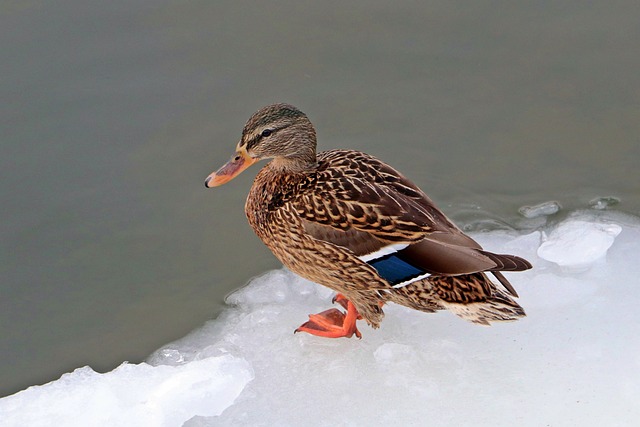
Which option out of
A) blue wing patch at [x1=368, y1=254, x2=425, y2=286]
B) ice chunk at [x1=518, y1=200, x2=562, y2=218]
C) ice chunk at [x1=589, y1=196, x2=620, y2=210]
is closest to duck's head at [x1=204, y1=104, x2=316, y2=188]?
blue wing patch at [x1=368, y1=254, x2=425, y2=286]

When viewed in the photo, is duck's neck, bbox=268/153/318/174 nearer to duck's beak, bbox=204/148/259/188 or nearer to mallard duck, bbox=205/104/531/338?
mallard duck, bbox=205/104/531/338

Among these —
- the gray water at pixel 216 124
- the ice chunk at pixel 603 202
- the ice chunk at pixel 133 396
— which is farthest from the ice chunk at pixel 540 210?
the ice chunk at pixel 133 396

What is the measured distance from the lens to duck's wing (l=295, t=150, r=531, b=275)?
11.6 feet

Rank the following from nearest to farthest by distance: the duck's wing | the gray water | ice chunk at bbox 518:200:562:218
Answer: the duck's wing
the gray water
ice chunk at bbox 518:200:562:218

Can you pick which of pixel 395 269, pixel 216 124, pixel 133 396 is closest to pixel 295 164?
pixel 395 269

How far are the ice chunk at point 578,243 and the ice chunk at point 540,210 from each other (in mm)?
138

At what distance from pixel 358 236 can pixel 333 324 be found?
1.81 feet

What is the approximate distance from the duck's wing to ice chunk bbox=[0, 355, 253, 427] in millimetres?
753

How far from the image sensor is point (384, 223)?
11.8ft

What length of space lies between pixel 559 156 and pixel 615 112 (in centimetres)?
48

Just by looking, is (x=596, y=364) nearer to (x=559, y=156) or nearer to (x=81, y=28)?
(x=559, y=156)

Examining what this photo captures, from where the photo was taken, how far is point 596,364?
3766mm

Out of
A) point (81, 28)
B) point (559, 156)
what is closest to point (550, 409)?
point (559, 156)

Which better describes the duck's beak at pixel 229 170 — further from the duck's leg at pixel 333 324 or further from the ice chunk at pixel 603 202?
the ice chunk at pixel 603 202
